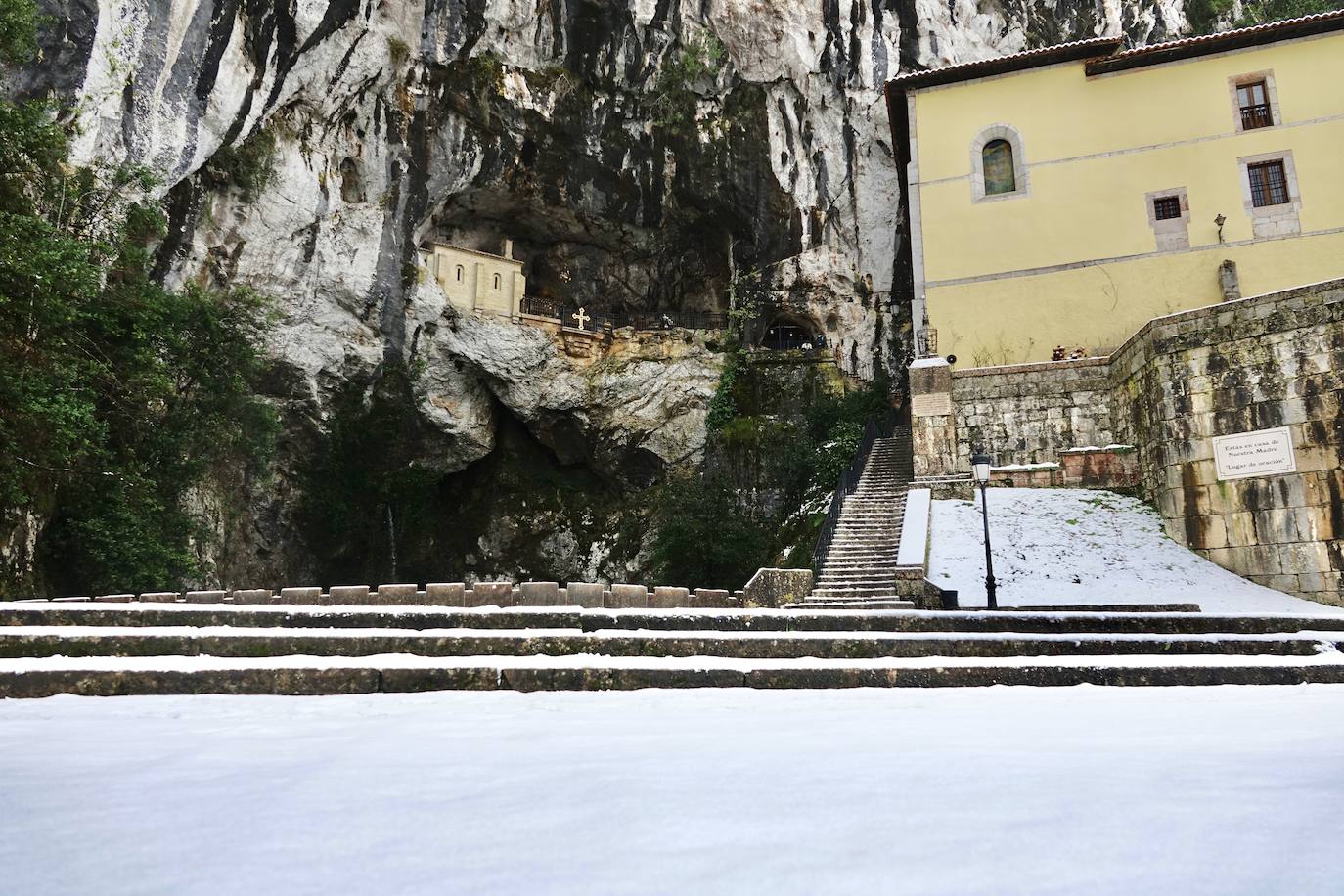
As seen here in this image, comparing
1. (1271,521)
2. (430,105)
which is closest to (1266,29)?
(1271,521)

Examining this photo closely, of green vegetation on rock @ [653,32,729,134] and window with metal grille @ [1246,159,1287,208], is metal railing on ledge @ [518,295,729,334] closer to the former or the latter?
green vegetation on rock @ [653,32,729,134]

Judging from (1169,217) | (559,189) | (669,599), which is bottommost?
(669,599)

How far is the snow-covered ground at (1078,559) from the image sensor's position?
38.0ft

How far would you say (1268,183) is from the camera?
734 inches

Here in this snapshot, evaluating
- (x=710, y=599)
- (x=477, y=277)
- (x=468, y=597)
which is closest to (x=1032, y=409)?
(x=710, y=599)

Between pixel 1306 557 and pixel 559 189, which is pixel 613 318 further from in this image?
pixel 1306 557

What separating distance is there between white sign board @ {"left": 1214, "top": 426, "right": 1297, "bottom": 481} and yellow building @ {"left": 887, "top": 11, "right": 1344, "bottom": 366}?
700 cm

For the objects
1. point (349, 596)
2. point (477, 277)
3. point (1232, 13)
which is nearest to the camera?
point (349, 596)

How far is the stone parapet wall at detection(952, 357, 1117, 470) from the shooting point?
52.8ft

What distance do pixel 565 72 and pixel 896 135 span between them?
10.9 metres

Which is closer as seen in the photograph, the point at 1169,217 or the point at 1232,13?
the point at 1169,217

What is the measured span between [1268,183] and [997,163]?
19.9 ft

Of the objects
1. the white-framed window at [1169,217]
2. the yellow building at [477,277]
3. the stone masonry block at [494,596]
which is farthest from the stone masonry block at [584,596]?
the yellow building at [477,277]

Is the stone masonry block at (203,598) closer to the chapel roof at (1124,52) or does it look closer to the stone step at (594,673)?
the stone step at (594,673)
